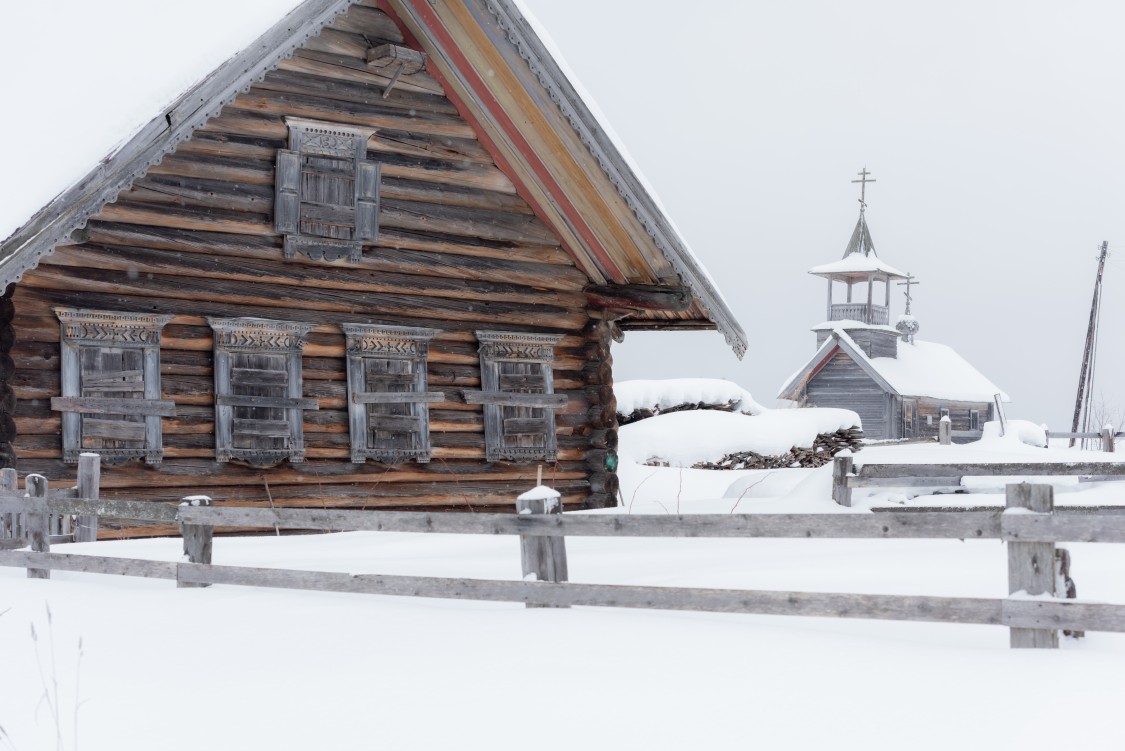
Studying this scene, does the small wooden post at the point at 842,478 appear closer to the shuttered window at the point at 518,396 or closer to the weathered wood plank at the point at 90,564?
the shuttered window at the point at 518,396

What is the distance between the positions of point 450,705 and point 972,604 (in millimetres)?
2713

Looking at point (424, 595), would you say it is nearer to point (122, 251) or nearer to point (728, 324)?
point (122, 251)

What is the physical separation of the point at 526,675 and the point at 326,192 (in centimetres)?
867

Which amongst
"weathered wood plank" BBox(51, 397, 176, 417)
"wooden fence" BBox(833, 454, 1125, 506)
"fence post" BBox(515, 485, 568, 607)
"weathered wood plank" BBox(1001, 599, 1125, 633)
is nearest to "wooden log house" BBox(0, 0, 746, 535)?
"weathered wood plank" BBox(51, 397, 176, 417)

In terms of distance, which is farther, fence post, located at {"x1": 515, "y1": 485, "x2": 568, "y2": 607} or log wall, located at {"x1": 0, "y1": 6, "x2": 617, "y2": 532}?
log wall, located at {"x1": 0, "y1": 6, "x2": 617, "y2": 532}

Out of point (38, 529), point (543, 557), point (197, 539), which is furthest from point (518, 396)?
point (543, 557)

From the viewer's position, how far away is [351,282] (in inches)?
562

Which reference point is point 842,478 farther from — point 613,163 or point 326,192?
point 326,192

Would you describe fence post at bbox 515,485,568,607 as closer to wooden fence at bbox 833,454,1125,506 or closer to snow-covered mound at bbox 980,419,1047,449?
wooden fence at bbox 833,454,1125,506

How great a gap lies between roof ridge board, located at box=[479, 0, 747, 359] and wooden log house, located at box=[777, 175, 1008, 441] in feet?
101

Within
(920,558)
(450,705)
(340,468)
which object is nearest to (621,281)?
(340,468)

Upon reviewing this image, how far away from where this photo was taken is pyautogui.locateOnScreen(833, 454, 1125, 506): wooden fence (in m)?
14.6

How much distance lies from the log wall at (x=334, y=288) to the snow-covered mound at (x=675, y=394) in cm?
1450

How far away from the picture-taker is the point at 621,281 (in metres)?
16.0
